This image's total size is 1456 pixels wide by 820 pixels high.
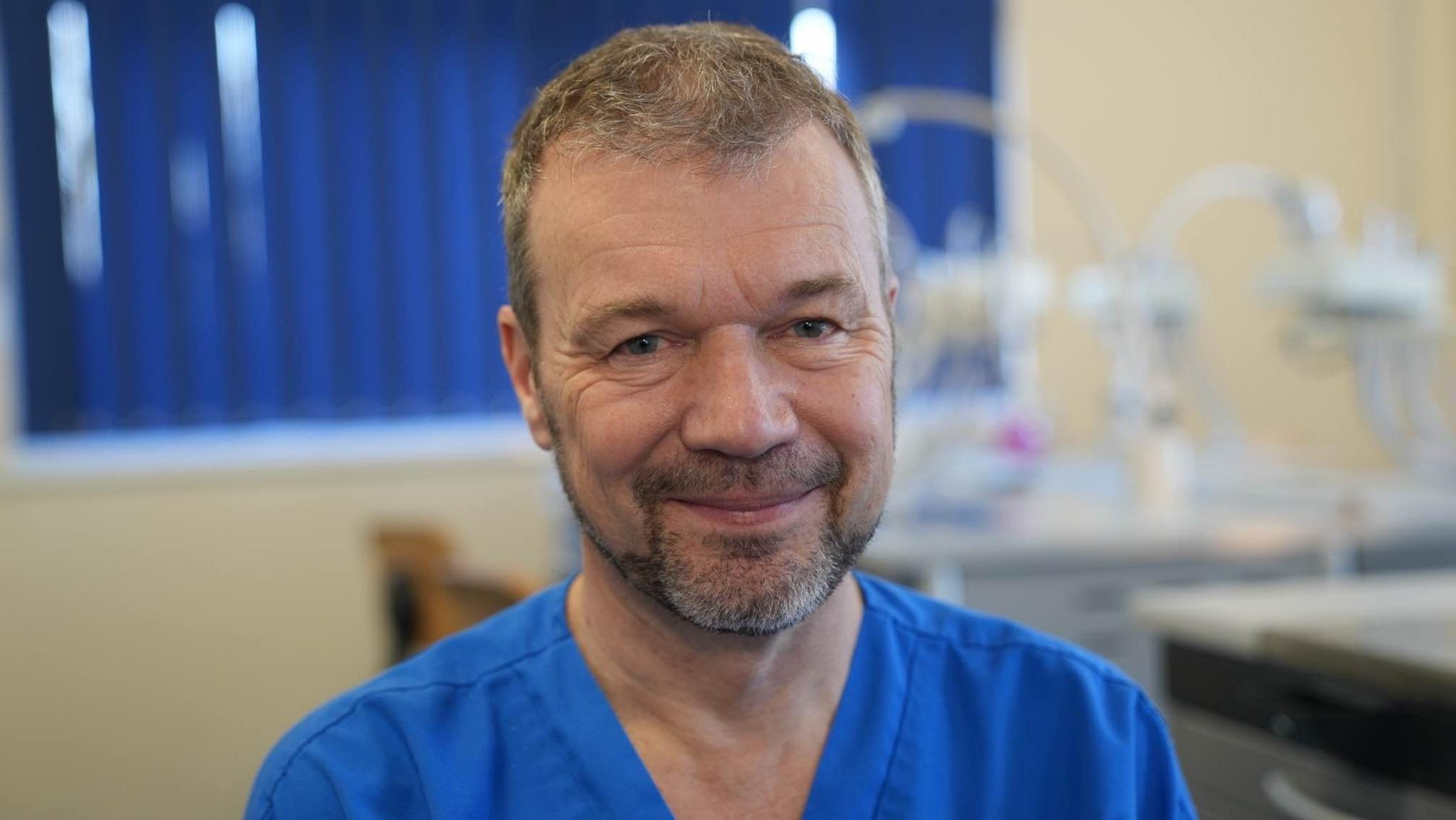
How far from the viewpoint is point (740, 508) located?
97 cm

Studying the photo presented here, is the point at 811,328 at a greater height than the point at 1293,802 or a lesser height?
greater

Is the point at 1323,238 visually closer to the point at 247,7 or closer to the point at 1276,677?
the point at 1276,677

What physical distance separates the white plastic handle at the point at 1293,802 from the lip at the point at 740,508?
2.70 ft

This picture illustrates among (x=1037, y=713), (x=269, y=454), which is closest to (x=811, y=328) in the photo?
(x=1037, y=713)

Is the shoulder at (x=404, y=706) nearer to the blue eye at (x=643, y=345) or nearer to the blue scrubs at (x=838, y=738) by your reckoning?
the blue scrubs at (x=838, y=738)

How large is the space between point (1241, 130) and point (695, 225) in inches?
192

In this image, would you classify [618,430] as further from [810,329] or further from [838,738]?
[838,738]

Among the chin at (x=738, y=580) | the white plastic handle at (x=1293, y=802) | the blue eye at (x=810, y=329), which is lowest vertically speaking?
the white plastic handle at (x=1293, y=802)

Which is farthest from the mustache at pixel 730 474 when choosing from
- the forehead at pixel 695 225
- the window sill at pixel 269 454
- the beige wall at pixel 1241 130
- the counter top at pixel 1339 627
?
the beige wall at pixel 1241 130

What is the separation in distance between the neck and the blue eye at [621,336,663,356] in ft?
0.57

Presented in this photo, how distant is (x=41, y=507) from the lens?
4270mm

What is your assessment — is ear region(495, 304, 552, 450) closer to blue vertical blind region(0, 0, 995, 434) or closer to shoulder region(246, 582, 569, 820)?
shoulder region(246, 582, 569, 820)

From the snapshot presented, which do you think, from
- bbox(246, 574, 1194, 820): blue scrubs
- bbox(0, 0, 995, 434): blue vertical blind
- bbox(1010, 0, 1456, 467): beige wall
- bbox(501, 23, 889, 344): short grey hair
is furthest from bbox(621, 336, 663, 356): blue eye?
bbox(1010, 0, 1456, 467): beige wall

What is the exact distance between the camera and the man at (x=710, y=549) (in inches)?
37.9
